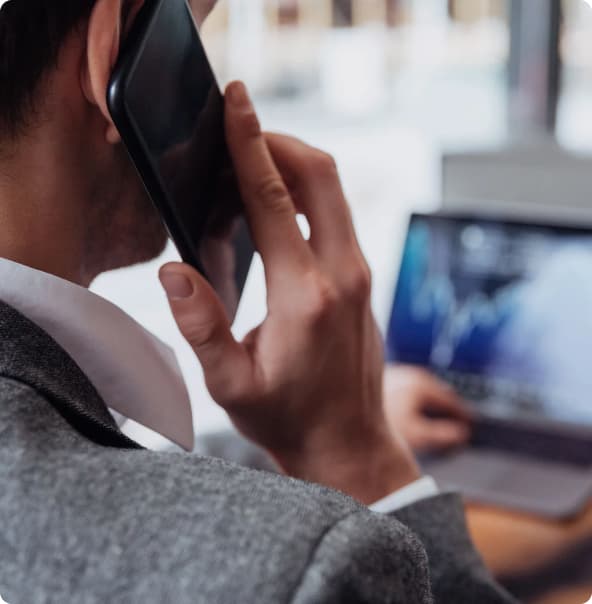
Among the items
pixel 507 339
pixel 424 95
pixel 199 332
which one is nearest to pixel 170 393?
pixel 199 332

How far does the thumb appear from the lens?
51 centimetres

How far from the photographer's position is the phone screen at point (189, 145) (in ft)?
1.45

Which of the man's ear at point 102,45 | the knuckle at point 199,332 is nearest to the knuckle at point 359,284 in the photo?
the knuckle at point 199,332

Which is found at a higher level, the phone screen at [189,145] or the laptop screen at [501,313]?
the phone screen at [189,145]

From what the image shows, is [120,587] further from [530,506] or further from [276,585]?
[530,506]

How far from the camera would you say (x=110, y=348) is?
0.45 m

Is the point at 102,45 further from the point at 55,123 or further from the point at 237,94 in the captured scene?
the point at 237,94

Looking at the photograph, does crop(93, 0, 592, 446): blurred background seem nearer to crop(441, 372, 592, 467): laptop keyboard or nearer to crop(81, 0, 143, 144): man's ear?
crop(441, 372, 592, 467): laptop keyboard

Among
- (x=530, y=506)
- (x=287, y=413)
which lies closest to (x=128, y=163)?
(x=287, y=413)

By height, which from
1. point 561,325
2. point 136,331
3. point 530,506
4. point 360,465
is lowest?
point 530,506

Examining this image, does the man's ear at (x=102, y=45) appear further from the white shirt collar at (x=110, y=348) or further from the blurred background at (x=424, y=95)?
the blurred background at (x=424, y=95)

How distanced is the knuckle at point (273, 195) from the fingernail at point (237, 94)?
0.05m

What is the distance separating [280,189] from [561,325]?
54 centimetres

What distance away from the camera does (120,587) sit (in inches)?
10.9
